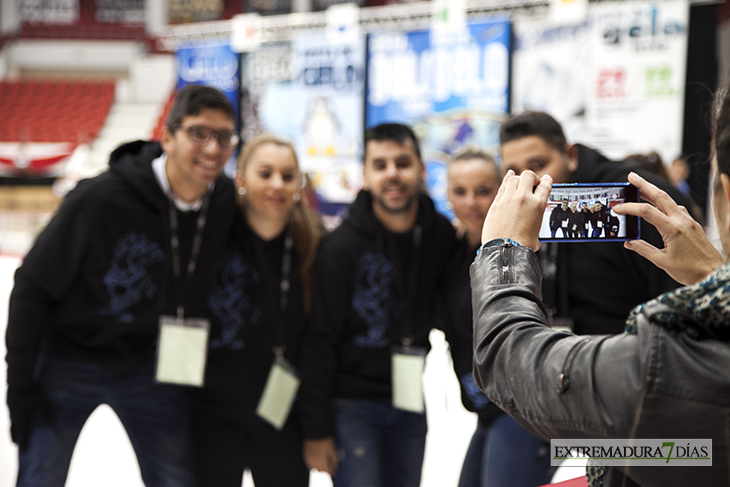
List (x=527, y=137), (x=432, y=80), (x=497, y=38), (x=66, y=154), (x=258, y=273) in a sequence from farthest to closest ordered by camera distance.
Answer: (x=66, y=154), (x=432, y=80), (x=497, y=38), (x=258, y=273), (x=527, y=137)

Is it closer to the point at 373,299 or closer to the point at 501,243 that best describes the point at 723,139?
the point at 501,243

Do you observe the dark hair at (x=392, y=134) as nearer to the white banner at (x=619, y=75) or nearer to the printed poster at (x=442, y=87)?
the white banner at (x=619, y=75)

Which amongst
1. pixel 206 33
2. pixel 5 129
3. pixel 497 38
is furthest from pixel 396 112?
pixel 5 129

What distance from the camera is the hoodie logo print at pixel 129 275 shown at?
180cm

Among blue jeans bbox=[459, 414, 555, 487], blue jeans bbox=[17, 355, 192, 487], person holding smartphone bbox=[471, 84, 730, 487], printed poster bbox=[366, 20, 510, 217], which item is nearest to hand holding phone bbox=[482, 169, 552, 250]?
person holding smartphone bbox=[471, 84, 730, 487]

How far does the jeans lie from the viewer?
187 centimetres

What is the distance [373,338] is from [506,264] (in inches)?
44.6

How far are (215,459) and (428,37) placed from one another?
25.2 feet

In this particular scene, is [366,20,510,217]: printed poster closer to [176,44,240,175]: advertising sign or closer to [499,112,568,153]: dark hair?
[176,44,240,175]: advertising sign

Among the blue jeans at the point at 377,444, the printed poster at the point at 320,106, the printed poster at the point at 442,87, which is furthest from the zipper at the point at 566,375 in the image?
the printed poster at the point at 320,106

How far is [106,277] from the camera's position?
1.79m

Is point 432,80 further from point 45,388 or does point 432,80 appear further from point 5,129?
point 5,129

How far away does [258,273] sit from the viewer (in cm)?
193

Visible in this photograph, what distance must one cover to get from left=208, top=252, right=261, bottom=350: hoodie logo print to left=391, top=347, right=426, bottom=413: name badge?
1.57 feet
